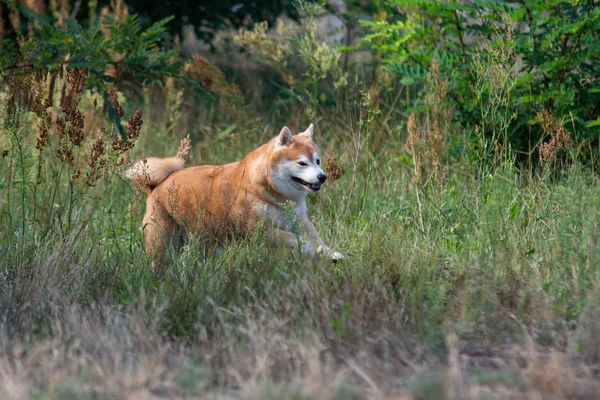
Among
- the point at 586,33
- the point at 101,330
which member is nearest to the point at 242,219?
the point at 101,330

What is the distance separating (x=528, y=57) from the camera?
21.0ft

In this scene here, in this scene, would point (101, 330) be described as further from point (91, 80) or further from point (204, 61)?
→ point (204, 61)

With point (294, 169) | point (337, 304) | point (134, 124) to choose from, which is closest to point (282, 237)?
point (294, 169)

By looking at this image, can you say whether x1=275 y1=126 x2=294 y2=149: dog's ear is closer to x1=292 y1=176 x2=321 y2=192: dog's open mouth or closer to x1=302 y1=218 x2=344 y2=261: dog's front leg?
x1=292 y1=176 x2=321 y2=192: dog's open mouth

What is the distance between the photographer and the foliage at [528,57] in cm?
613

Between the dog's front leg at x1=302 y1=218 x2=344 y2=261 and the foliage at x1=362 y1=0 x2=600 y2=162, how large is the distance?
1770 mm

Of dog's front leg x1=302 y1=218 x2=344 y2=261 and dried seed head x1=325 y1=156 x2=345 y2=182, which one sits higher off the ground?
dried seed head x1=325 y1=156 x2=345 y2=182

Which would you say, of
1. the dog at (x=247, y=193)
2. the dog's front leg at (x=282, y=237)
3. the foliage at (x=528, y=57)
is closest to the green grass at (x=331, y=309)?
the dog's front leg at (x=282, y=237)

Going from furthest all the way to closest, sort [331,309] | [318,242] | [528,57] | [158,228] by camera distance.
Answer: [528,57] → [158,228] → [318,242] → [331,309]

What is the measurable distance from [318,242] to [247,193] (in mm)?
808

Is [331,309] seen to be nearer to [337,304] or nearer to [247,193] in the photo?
[337,304]

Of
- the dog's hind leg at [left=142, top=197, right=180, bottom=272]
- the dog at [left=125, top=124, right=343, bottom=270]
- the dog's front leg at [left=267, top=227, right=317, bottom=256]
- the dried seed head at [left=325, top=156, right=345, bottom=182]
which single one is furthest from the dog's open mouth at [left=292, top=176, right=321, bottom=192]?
the dog's hind leg at [left=142, top=197, right=180, bottom=272]

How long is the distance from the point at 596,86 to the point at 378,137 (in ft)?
6.41

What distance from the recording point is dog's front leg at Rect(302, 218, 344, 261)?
463 centimetres
